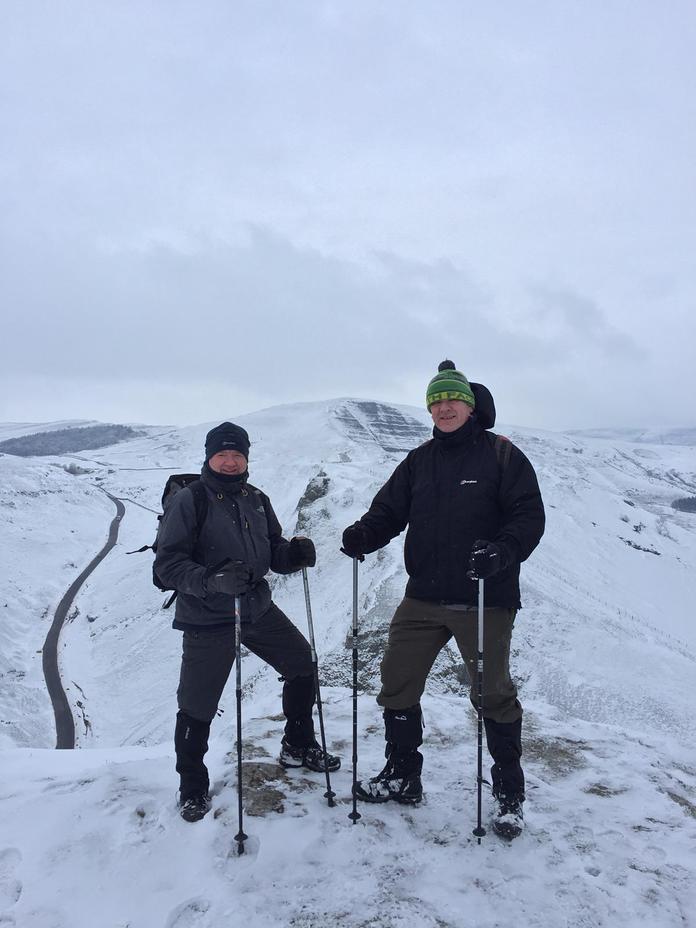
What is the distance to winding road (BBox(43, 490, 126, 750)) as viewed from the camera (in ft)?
76.1

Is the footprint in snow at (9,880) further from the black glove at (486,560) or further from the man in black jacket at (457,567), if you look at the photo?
the black glove at (486,560)

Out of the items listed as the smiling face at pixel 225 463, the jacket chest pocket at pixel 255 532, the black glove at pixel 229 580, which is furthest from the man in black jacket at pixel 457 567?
the smiling face at pixel 225 463

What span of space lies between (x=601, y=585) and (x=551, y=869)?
2614 cm

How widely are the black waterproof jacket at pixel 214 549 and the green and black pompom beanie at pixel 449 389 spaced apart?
2191 millimetres

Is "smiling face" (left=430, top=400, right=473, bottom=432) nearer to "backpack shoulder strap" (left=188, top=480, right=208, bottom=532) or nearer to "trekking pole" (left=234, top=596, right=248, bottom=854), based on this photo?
"backpack shoulder strap" (left=188, top=480, right=208, bottom=532)

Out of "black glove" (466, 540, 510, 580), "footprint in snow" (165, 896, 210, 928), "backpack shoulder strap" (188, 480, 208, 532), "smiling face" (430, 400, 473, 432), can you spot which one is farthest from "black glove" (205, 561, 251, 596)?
"smiling face" (430, 400, 473, 432)

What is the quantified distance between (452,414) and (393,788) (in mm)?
3712

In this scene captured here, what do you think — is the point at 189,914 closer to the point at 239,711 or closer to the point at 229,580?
the point at 239,711

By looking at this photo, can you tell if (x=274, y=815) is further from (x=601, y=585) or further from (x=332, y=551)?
(x=601, y=585)

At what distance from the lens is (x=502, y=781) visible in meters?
5.02

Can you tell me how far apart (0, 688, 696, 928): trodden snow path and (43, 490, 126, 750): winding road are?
62.3 feet

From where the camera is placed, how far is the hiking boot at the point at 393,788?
5.32m

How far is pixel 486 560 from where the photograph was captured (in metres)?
4.54

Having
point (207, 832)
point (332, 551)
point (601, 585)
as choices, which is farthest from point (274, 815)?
point (601, 585)
